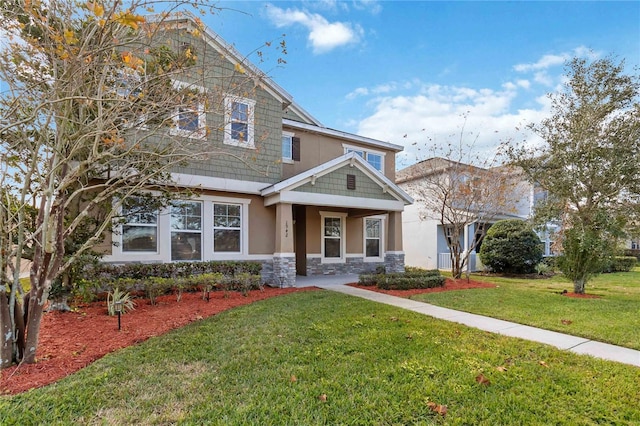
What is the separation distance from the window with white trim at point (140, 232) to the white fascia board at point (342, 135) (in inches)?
237

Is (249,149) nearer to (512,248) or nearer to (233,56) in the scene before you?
(233,56)

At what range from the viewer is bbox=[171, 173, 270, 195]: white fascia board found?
32.3ft

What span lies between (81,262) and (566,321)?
10275mm

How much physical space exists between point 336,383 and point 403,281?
7395 millimetres

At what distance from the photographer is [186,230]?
10344 millimetres

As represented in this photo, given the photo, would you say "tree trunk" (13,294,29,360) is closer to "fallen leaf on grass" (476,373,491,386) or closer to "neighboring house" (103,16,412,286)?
"neighboring house" (103,16,412,286)

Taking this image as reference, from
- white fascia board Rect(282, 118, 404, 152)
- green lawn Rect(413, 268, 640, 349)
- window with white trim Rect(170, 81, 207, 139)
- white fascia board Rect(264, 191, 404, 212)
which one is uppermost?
white fascia board Rect(282, 118, 404, 152)


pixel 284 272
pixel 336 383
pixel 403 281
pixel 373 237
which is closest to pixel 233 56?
pixel 284 272

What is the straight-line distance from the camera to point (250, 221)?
11367 millimetres

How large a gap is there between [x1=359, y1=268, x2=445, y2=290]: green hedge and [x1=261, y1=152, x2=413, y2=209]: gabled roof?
2851mm

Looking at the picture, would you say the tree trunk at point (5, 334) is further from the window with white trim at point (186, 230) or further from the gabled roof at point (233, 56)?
the window with white trim at point (186, 230)

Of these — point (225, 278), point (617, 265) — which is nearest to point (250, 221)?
point (225, 278)

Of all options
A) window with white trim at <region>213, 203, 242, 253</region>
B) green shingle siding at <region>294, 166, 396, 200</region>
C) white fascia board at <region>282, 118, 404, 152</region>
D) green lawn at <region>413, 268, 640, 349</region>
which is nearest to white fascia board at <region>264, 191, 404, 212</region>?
green shingle siding at <region>294, 166, 396, 200</region>

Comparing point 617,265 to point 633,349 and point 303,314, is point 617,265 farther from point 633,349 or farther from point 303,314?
point 303,314
